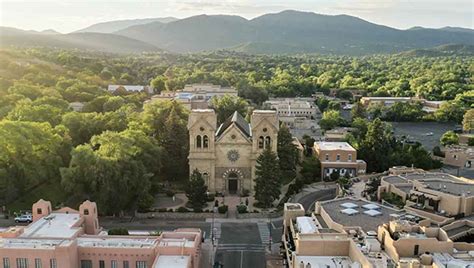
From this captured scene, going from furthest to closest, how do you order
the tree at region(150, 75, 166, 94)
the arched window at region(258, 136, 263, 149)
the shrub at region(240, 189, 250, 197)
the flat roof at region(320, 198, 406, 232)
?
the tree at region(150, 75, 166, 94) < the shrub at region(240, 189, 250, 197) < the arched window at region(258, 136, 263, 149) < the flat roof at region(320, 198, 406, 232)

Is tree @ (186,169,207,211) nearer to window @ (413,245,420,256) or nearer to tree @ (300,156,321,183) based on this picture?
tree @ (300,156,321,183)

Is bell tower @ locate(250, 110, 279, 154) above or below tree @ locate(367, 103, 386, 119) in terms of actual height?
above

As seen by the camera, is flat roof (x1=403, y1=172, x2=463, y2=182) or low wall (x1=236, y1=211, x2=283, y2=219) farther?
flat roof (x1=403, y1=172, x2=463, y2=182)

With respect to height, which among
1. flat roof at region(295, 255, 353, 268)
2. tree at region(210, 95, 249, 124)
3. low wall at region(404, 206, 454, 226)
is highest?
tree at region(210, 95, 249, 124)

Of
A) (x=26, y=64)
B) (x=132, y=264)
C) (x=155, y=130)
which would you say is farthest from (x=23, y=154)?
(x=26, y=64)

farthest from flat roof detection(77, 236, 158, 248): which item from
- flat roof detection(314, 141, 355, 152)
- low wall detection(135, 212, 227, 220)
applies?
flat roof detection(314, 141, 355, 152)

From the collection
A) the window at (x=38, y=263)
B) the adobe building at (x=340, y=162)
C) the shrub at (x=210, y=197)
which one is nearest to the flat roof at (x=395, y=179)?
the adobe building at (x=340, y=162)

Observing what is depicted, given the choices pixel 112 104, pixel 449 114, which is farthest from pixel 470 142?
pixel 112 104
